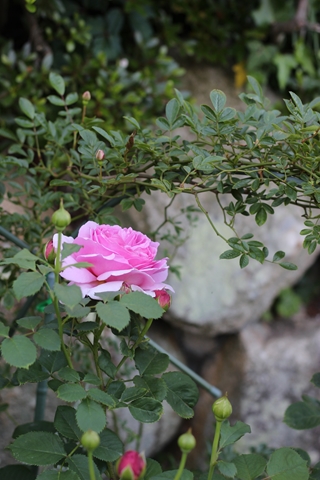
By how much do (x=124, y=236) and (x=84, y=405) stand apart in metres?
0.19

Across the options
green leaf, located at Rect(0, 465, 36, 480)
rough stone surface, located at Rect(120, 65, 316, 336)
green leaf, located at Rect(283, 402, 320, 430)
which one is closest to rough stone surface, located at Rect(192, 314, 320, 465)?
rough stone surface, located at Rect(120, 65, 316, 336)

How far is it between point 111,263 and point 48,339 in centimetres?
10

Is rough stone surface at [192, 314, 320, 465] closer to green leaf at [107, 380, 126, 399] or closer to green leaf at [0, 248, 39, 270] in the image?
green leaf at [107, 380, 126, 399]

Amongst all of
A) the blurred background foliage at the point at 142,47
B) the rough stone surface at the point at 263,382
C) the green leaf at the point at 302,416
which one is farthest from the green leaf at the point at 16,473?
the rough stone surface at the point at 263,382

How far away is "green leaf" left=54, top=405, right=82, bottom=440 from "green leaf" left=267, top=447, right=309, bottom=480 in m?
0.21

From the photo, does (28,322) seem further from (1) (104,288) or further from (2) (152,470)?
(2) (152,470)

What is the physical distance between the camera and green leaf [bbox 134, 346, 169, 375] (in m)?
0.59

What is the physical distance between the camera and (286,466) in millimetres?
564

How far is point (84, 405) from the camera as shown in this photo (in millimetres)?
499

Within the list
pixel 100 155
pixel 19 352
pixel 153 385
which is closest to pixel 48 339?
pixel 19 352

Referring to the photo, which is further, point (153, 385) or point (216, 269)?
point (216, 269)

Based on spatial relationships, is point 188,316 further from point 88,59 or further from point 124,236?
point 124,236

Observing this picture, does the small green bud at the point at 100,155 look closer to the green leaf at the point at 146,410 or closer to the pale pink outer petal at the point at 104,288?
the pale pink outer petal at the point at 104,288

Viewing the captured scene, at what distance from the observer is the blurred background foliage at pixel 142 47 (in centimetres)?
155
